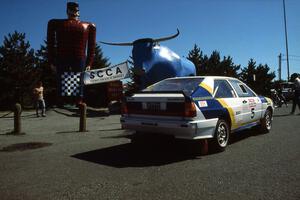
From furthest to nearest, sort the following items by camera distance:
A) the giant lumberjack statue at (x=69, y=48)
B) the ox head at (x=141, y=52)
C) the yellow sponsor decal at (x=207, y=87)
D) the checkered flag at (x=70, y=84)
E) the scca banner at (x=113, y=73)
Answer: the giant lumberjack statue at (x=69, y=48) → the checkered flag at (x=70, y=84) → the ox head at (x=141, y=52) → the scca banner at (x=113, y=73) → the yellow sponsor decal at (x=207, y=87)

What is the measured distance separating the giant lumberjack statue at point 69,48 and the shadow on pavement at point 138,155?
6.70m

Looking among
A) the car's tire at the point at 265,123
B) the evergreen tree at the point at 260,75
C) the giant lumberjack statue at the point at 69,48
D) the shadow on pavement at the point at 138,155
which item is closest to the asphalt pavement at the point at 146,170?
the shadow on pavement at the point at 138,155

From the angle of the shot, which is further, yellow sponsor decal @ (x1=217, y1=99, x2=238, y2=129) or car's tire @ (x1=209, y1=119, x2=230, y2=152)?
yellow sponsor decal @ (x1=217, y1=99, x2=238, y2=129)

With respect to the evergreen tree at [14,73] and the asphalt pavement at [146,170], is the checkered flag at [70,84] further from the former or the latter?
the evergreen tree at [14,73]

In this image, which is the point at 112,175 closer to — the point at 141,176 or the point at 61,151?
the point at 141,176

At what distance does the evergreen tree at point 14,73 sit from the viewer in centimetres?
2133

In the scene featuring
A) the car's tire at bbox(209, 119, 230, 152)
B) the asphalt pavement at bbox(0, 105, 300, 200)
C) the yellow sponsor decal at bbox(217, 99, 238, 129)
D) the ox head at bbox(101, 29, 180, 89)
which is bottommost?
the asphalt pavement at bbox(0, 105, 300, 200)

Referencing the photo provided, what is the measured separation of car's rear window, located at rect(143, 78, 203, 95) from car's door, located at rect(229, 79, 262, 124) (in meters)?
1.21

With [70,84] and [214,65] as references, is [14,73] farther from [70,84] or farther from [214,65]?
[214,65]

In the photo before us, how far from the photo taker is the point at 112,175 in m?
4.02

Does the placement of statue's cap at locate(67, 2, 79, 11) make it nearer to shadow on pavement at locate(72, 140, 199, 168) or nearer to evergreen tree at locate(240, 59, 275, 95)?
shadow on pavement at locate(72, 140, 199, 168)

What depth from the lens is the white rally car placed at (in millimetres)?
4809

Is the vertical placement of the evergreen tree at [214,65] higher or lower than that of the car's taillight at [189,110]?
higher

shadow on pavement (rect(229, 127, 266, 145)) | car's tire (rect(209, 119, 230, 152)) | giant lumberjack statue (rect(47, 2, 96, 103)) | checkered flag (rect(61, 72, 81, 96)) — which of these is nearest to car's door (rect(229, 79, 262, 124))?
shadow on pavement (rect(229, 127, 266, 145))
